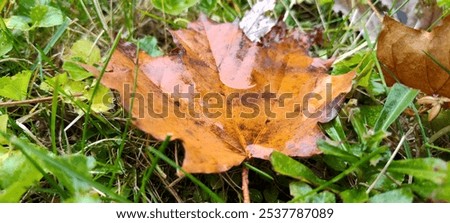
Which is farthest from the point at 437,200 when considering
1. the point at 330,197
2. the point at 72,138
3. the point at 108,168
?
the point at 72,138

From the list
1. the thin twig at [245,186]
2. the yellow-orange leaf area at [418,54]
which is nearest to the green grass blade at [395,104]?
the yellow-orange leaf area at [418,54]

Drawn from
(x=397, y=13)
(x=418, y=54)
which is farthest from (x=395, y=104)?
(x=397, y=13)

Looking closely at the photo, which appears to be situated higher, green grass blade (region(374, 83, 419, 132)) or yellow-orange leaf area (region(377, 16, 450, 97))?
yellow-orange leaf area (region(377, 16, 450, 97))

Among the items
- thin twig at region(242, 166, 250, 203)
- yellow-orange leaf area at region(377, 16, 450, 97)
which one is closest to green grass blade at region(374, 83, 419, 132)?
yellow-orange leaf area at region(377, 16, 450, 97)

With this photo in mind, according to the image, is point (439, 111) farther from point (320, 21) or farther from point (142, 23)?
point (142, 23)

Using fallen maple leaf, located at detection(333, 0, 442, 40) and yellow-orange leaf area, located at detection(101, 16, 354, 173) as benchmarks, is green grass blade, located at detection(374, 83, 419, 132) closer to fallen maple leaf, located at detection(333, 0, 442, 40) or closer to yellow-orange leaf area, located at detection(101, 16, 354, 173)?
yellow-orange leaf area, located at detection(101, 16, 354, 173)

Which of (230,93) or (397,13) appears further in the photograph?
(397,13)

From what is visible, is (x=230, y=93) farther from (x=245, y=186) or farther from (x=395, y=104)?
(x=395, y=104)
